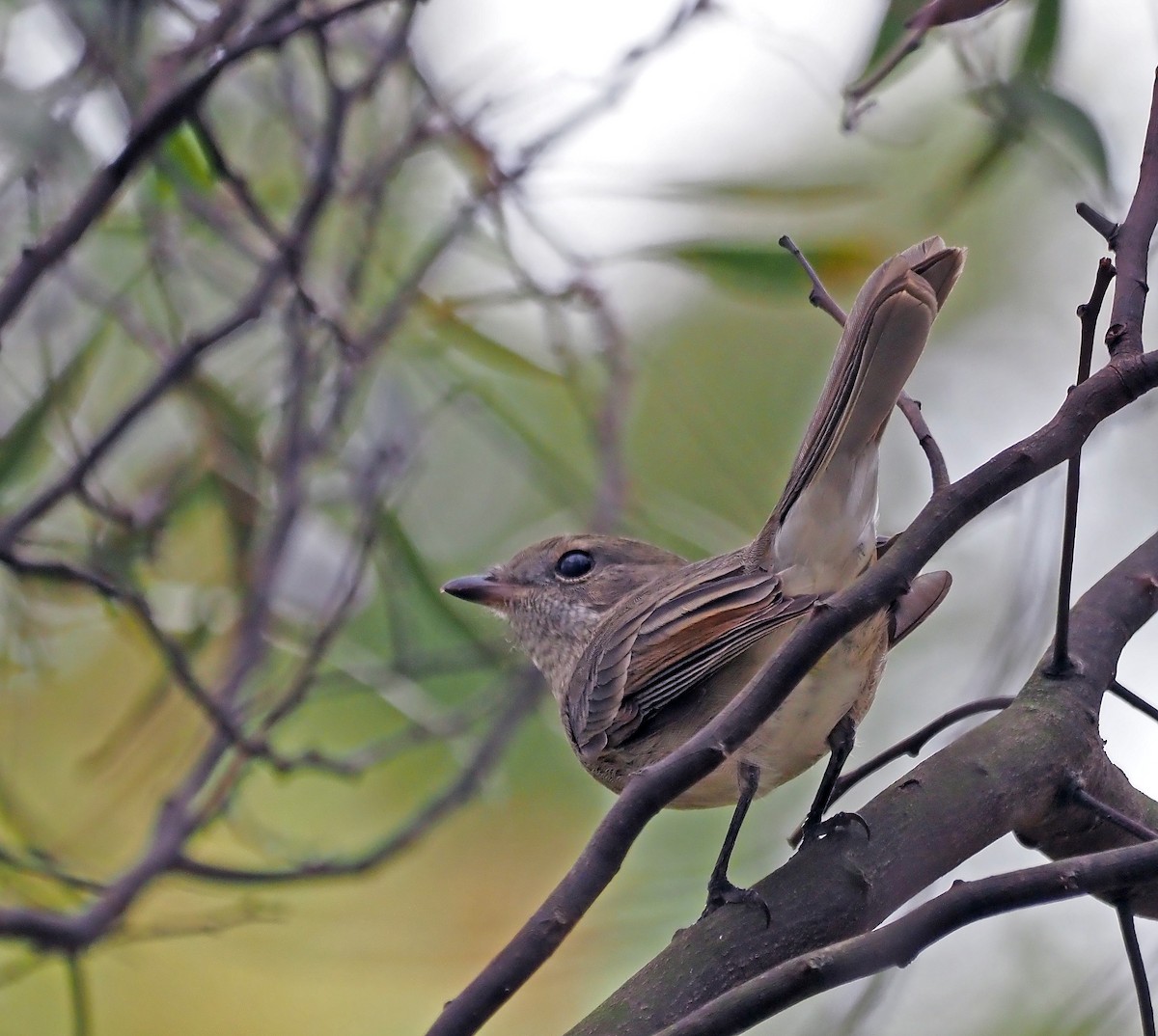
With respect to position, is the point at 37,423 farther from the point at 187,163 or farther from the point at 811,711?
the point at 811,711

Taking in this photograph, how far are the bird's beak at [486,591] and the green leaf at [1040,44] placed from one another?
1734mm

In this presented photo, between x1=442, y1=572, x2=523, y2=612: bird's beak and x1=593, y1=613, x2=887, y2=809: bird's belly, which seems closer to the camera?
x1=593, y1=613, x2=887, y2=809: bird's belly

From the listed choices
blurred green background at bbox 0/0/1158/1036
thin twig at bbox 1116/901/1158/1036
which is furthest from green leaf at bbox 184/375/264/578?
thin twig at bbox 1116/901/1158/1036

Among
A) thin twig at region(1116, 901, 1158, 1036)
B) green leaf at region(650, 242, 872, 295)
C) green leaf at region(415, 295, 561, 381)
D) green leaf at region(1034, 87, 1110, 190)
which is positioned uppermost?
green leaf at region(415, 295, 561, 381)

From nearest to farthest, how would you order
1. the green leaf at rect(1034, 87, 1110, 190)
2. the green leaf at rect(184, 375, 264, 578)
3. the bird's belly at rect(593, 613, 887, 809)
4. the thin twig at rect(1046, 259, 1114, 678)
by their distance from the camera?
the thin twig at rect(1046, 259, 1114, 678) → the bird's belly at rect(593, 613, 887, 809) → the green leaf at rect(1034, 87, 1110, 190) → the green leaf at rect(184, 375, 264, 578)

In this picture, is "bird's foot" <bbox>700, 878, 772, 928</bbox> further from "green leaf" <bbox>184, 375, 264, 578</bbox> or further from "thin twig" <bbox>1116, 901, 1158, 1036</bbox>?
"green leaf" <bbox>184, 375, 264, 578</bbox>

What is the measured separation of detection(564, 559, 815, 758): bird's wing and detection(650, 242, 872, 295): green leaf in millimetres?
872

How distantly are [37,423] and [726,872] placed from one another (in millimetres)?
1865

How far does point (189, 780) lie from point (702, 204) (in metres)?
1.78

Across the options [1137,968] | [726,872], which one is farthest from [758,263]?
[1137,968]

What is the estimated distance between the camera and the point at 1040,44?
276cm

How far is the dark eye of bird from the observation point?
12.0 feet

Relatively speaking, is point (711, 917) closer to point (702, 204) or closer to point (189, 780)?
point (189, 780)

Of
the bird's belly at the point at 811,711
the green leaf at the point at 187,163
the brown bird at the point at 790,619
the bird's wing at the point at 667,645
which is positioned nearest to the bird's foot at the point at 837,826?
the brown bird at the point at 790,619
